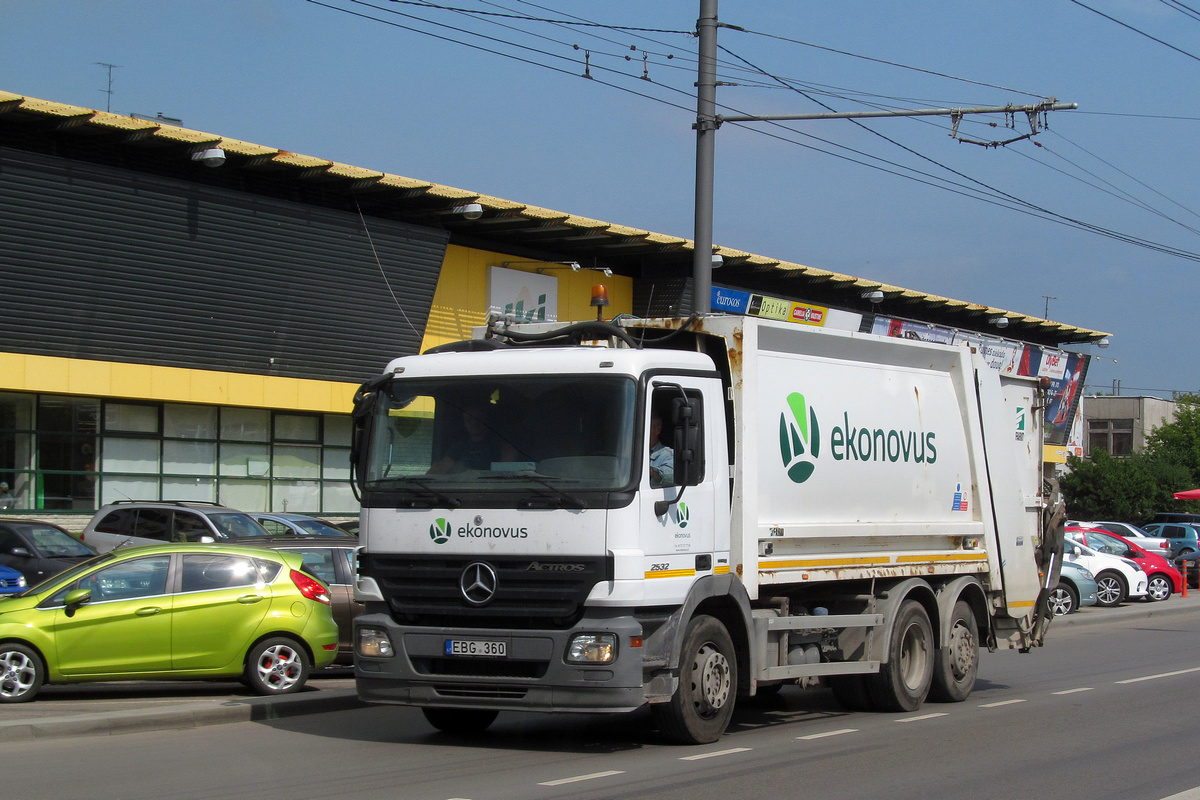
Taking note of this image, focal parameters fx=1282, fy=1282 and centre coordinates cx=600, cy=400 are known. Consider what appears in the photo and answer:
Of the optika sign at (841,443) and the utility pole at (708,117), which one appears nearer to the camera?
the optika sign at (841,443)

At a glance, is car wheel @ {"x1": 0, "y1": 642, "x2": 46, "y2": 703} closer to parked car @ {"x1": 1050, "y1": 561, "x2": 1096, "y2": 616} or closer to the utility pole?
the utility pole

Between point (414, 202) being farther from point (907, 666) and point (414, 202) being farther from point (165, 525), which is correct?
point (907, 666)

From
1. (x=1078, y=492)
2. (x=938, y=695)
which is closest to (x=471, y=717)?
(x=938, y=695)

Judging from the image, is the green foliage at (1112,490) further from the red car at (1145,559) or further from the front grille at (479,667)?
the front grille at (479,667)

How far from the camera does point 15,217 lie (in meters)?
22.2

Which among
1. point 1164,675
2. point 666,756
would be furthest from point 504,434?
point 1164,675

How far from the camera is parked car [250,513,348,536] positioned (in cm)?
1998

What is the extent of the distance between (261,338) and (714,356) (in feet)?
59.1

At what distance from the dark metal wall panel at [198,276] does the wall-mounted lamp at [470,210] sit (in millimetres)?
1156

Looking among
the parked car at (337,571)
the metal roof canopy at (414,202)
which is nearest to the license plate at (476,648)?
the parked car at (337,571)

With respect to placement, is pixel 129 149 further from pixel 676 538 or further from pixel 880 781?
pixel 880 781

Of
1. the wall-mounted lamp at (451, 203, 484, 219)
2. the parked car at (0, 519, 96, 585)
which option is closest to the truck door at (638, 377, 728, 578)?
the parked car at (0, 519, 96, 585)

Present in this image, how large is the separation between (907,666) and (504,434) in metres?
4.96

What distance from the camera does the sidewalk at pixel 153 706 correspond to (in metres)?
10.0
